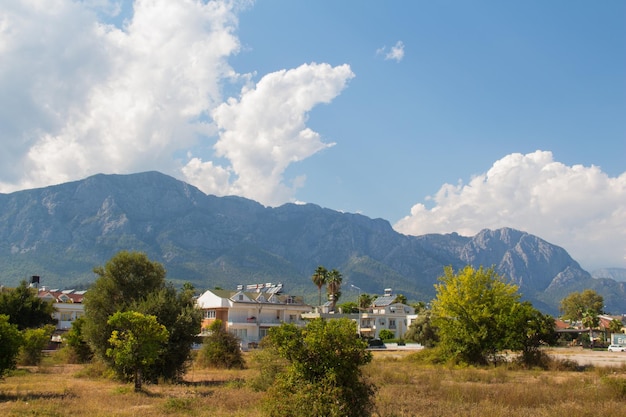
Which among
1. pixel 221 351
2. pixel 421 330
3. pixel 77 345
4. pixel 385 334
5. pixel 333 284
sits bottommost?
pixel 385 334

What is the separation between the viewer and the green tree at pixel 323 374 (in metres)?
13.0

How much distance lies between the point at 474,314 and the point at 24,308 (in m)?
50.8

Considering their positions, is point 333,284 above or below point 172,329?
above

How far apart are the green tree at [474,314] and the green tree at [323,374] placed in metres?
28.3

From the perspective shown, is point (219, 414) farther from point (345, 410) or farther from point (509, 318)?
point (509, 318)

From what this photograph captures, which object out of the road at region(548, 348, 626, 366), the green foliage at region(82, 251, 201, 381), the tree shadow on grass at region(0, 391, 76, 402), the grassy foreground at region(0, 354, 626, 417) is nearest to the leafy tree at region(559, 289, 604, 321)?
the road at region(548, 348, 626, 366)

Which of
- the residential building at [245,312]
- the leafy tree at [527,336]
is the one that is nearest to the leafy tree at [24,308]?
the residential building at [245,312]

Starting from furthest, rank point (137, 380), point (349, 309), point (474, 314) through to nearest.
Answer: point (349, 309)
point (474, 314)
point (137, 380)

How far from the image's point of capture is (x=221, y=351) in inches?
1535

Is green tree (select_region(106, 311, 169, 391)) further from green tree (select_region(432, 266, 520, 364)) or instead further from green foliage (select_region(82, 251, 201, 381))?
green tree (select_region(432, 266, 520, 364))

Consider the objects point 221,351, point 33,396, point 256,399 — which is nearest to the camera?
point 256,399

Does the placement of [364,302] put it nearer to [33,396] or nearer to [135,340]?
[135,340]

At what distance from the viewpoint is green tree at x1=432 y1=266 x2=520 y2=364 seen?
39656 mm

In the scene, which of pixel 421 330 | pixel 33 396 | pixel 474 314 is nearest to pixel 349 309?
pixel 421 330
